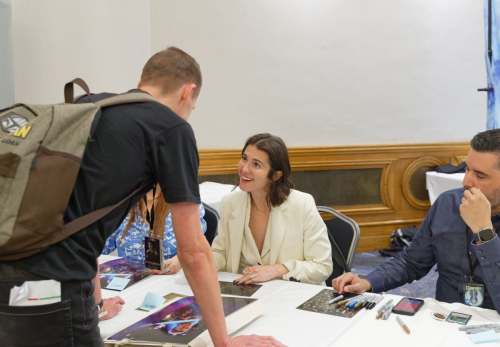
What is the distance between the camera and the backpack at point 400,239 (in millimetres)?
5578

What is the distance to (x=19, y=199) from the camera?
3.43ft

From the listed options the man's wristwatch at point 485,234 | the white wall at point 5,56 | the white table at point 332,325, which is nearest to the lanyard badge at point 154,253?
the white table at point 332,325

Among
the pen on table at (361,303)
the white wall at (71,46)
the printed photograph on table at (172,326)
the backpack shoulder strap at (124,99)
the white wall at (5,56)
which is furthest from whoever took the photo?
the white wall at (71,46)

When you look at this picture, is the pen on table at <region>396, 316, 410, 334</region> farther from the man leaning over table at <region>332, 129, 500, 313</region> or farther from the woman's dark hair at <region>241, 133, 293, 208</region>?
the woman's dark hair at <region>241, 133, 293, 208</region>

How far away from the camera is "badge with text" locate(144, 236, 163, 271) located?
6.73 ft

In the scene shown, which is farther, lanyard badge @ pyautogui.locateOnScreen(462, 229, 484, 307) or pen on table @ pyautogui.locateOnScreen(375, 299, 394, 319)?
lanyard badge @ pyautogui.locateOnScreen(462, 229, 484, 307)

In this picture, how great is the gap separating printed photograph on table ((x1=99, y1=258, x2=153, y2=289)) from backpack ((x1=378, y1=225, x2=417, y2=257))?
12.3 ft

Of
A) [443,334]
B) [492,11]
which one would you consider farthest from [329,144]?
[443,334]

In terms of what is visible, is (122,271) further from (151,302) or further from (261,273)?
(261,273)

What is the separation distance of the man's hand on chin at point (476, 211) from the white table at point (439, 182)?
319 centimetres

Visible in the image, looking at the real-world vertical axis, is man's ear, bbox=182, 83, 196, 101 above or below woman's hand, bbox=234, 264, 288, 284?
above

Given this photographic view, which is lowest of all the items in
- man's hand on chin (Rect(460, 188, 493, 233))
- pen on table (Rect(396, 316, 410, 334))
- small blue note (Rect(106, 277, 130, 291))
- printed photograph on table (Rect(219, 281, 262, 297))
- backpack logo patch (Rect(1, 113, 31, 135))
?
printed photograph on table (Rect(219, 281, 262, 297))

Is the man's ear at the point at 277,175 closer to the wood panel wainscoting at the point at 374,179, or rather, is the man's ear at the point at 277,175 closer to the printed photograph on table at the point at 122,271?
the printed photograph on table at the point at 122,271

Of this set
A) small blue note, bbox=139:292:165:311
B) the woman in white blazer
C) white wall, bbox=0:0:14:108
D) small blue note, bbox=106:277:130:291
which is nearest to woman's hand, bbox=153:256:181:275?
small blue note, bbox=106:277:130:291
